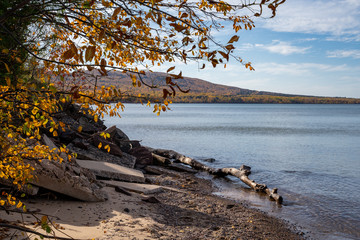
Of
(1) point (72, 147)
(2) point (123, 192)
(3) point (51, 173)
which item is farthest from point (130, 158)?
(3) point (51, 173)

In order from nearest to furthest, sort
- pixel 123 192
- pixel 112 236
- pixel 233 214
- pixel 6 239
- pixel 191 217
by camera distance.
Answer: pixel 6 239 → pixel 112 236 → pixel 191 217 → pixel 123 192 → pixel 233 214

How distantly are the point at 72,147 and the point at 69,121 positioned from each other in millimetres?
2461

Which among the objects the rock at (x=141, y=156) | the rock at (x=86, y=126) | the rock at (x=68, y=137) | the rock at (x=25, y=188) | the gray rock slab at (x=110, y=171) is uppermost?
the rock at (x=86, y=126)

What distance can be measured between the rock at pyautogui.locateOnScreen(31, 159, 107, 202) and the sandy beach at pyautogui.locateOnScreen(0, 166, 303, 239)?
206 mm

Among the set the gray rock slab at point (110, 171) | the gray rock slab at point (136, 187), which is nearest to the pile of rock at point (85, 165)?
the gray rock slab at point (110, 171)

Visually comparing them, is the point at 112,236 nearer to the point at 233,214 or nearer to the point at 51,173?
the point at 51,173

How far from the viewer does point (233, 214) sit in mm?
9688

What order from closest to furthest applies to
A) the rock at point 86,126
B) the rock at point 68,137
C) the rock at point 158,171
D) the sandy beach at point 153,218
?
the sandy beach at point 153,218 < the rock at point 68,137 < the rock at point 86,126 < the rock at point 158,171

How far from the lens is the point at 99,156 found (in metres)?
12.0

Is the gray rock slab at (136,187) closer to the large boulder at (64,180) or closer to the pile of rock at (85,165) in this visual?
the pile of rock at (85,165)

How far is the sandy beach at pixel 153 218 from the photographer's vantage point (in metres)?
6.09

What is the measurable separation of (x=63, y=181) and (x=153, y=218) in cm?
229

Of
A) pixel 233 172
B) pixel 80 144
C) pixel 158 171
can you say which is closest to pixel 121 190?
pixel 80 144

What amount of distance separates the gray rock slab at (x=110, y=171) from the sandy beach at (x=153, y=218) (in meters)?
1.12
